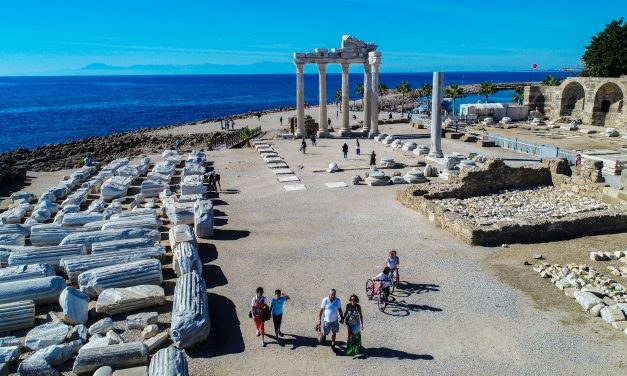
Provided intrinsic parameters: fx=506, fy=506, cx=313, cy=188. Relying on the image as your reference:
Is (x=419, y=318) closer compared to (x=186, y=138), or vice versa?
(x=419, y=318)

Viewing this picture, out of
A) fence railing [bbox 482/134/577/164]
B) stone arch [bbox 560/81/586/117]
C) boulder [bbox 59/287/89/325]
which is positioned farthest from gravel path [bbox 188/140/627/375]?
stone arch [bbox 560/81/586/117]

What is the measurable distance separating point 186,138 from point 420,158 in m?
29.7

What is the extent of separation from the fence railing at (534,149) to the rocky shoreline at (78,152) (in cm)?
2699

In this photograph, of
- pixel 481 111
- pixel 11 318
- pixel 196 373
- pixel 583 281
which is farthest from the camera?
pixel 481 111

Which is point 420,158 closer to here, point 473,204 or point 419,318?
point 473,204

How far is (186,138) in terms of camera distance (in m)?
53.3

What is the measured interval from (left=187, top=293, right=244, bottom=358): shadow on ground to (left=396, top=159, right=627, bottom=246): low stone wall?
26.3 feet

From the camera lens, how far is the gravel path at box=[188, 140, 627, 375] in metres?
9.76

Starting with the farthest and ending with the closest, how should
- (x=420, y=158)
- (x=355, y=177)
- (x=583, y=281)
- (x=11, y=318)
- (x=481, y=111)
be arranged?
(x=481, y=111)
(x=420, y=158)
(x=355, y=177)
(x=583, y=281)
(x=11, y=318)

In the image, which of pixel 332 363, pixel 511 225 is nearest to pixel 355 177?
pixel 511 225

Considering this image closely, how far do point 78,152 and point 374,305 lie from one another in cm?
3918

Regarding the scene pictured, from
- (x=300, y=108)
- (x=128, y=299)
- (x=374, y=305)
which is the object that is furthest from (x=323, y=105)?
(x=128, y=299)

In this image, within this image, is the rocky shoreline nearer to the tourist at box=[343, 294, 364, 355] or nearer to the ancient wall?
the tourist at box=[343, 294, 364, 355]

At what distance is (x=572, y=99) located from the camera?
50406 millimetres
